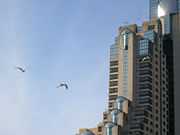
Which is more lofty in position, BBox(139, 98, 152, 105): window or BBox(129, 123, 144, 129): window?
BBox(139, 98, 152, 105): window

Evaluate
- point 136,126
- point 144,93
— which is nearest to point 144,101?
point 144,93

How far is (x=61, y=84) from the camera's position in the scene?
347 feet

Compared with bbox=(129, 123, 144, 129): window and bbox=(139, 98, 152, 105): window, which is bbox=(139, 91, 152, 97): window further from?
bbox=(129, 123, 144, 129): window

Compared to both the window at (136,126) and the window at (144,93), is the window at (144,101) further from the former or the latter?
the window at (136,126)

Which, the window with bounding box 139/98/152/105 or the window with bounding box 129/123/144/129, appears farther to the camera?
the window with bounding box 139/98/152/105

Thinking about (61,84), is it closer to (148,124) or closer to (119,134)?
(119,134)

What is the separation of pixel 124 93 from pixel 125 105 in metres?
10.2

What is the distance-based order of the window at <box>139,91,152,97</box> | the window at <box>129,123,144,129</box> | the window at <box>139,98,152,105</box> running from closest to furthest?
the window at <box>129,123,144,129</box> < the window at <box>139,98,152,105</box> < the window at <box>139,91,152,97</box>

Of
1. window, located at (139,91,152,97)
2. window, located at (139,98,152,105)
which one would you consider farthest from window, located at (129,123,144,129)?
window, located at (139,91,152,97)

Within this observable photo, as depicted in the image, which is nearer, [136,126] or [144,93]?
[136,126]

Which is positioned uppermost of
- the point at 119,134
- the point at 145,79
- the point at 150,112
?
the point at 145,79

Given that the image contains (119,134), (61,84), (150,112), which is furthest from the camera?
(150,112)

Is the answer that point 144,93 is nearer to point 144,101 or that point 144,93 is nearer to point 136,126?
point 144,101

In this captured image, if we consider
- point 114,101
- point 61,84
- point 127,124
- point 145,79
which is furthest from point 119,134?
point 61,84
